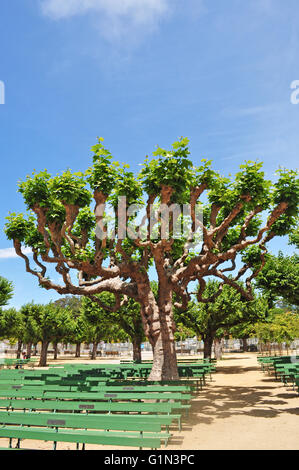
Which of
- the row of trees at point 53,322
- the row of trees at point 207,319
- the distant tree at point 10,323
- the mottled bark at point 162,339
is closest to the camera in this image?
the mottled bark at point 162,339

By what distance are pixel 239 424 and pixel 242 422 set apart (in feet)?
0.93

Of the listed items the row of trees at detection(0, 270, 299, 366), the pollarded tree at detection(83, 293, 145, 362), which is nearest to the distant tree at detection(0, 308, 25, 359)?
the row of trees at detection(0, 270, 299, 366)

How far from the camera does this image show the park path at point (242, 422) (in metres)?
7.15

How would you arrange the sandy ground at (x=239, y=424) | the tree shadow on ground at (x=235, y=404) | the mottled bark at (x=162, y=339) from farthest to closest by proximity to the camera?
the mottled bark at (x=162, y=339), the tree shadow on ground at (x=235, y=404), the sandy ground at (x=239, y=424)

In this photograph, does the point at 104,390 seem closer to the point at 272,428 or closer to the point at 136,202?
the point at 272,428

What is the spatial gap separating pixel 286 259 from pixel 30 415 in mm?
20698

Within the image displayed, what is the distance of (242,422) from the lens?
912 cm

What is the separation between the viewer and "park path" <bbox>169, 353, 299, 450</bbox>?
715 centimetres

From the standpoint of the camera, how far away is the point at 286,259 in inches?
903

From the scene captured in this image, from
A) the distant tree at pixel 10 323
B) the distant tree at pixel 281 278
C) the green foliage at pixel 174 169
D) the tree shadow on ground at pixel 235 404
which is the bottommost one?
the tree shadow on ground at pixel 235 404

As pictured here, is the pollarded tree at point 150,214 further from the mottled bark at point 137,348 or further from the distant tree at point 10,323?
the distant tree at point 10,323

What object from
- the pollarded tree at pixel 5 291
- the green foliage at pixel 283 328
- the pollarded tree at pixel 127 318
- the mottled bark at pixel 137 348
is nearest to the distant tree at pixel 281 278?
the green foliage at pixel 283 328

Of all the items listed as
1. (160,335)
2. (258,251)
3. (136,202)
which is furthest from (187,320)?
(136,202)

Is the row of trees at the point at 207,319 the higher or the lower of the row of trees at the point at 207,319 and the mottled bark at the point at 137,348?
the higher
